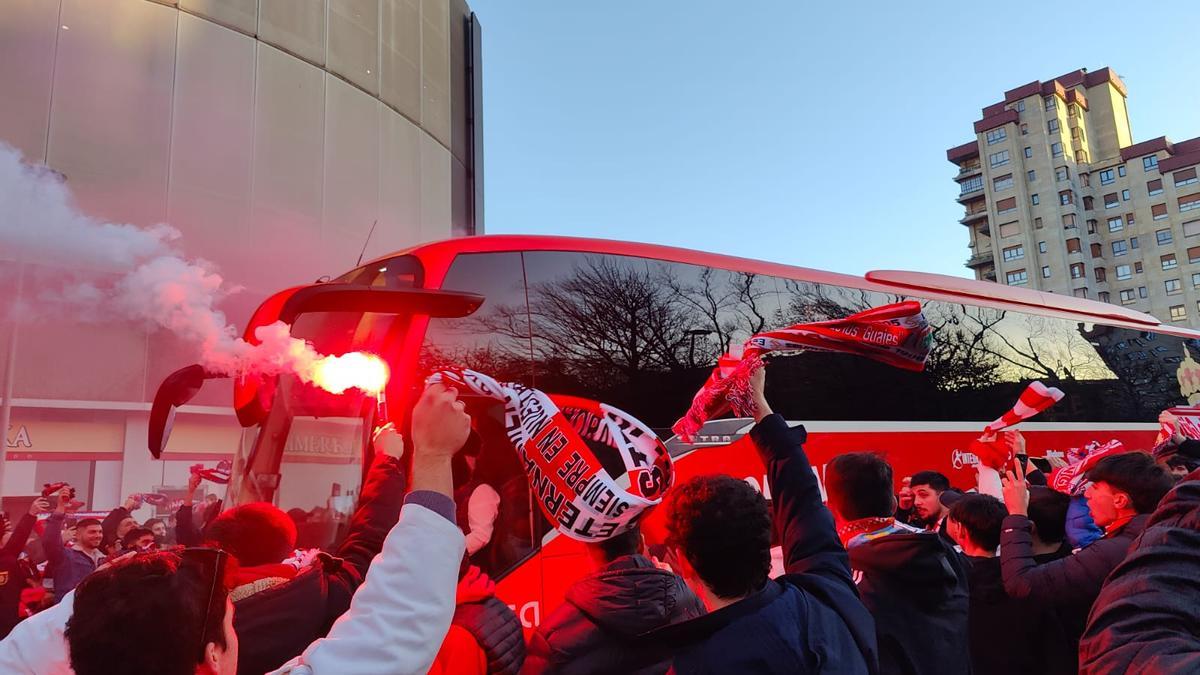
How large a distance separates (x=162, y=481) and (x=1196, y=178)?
235 ft

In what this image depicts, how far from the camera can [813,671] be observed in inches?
67.2

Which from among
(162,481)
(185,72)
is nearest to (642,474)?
(162,481)

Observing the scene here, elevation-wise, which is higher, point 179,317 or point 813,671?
point 179,317

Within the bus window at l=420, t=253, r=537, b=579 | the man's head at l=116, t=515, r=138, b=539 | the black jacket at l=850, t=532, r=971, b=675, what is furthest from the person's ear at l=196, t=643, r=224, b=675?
the man's head at l=116, t=515, r=138, b=539

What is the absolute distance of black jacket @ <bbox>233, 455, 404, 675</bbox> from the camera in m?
2.05

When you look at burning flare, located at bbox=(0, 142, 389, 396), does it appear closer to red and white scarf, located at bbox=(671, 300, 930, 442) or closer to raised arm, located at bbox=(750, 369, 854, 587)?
red and white scarf, located at bbox=(671, 300, 930, 442)

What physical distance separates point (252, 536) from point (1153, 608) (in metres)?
2.35

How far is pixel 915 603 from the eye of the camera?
2.80 m

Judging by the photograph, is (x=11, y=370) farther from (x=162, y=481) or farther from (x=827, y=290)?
(x=827, y=290)

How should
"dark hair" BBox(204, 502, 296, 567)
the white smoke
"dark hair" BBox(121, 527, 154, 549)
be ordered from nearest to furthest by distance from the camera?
"dark hair" BBox(204, 502, 296, 567), the white smoke, "dark hair" BBox(121, 527, 154, 549)

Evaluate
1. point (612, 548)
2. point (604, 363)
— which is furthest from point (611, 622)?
point (604, 363)

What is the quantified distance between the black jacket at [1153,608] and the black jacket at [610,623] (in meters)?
1.19

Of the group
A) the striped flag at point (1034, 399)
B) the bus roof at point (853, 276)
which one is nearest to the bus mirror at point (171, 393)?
the bus roof at point (853, 276)

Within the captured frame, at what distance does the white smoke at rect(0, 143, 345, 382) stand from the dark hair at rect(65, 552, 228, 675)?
4.25 metres
